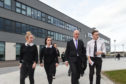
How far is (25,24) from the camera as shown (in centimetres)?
3116

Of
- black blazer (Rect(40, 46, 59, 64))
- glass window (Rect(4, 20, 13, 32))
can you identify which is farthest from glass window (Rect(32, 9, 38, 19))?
black blazer (Rect(40, 46, 59, 64))

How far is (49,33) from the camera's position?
1575 inches

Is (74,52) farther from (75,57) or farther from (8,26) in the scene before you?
(8,26)

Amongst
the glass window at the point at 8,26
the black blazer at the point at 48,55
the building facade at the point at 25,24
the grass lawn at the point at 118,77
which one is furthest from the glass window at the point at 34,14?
the black blazer at the point at 48,55

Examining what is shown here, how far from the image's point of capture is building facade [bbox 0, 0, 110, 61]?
2620cm

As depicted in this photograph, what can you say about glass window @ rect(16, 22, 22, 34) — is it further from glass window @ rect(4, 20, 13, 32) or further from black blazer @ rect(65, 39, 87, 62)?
black blazer @ rect(65, 39, 87, 62)

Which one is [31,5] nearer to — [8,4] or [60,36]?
[8,4]

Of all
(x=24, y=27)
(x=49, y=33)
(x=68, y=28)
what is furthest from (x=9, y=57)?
(x=68, y=28)

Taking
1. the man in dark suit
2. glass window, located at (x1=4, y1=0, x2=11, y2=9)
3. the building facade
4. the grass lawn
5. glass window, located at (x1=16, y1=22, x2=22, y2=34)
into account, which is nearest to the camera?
the man in dark suit

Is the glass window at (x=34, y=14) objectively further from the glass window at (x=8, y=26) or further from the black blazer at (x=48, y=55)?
the black blazer at (x=48, y=55)

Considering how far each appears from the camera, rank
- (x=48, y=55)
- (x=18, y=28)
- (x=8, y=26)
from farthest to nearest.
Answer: (x=18, y=28) < (x=8, y=26) < (x=48, y=55)

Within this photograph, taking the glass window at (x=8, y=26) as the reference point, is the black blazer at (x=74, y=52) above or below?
below

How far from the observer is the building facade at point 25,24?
86.0ft

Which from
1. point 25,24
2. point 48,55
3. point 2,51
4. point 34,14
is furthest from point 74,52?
point 34,14
